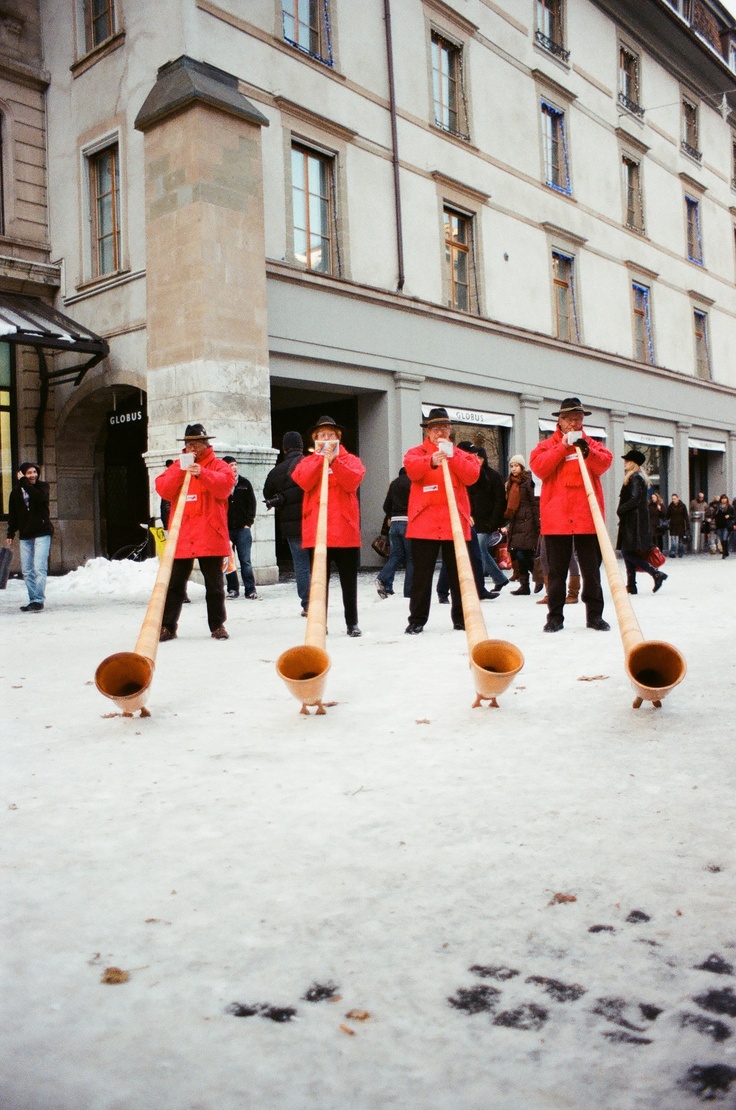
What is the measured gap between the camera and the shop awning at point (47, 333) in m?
15.9

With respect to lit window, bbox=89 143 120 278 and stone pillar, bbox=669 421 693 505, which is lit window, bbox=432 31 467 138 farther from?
stone pillar, bbox=669 421 693 505

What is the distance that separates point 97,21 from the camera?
1725cm

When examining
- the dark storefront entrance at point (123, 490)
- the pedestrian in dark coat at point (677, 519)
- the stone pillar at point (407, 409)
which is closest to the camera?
the stone pillar at point (407, 409)

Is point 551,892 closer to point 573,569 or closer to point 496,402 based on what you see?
point 573,569

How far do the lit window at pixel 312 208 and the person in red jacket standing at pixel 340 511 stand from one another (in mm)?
9108

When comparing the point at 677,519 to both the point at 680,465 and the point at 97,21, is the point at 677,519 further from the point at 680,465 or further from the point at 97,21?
the point at 97,21

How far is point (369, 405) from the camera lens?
18.8m

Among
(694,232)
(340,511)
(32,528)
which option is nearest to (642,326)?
(694,232)

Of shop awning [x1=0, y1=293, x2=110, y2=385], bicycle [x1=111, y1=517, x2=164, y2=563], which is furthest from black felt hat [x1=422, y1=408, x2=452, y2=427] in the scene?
shop awning [x1=0, y1=293, x2=110, y2=385]

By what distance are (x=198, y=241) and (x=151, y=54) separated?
11.5ft

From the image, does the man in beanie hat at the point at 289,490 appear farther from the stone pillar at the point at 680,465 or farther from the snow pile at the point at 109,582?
the stone pillar at the point at 680,465

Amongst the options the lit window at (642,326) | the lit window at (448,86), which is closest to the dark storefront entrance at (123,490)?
the lit window at (448,86)

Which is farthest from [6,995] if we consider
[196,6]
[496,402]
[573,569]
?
[496,402]

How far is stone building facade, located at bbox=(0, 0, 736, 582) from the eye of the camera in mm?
15180
